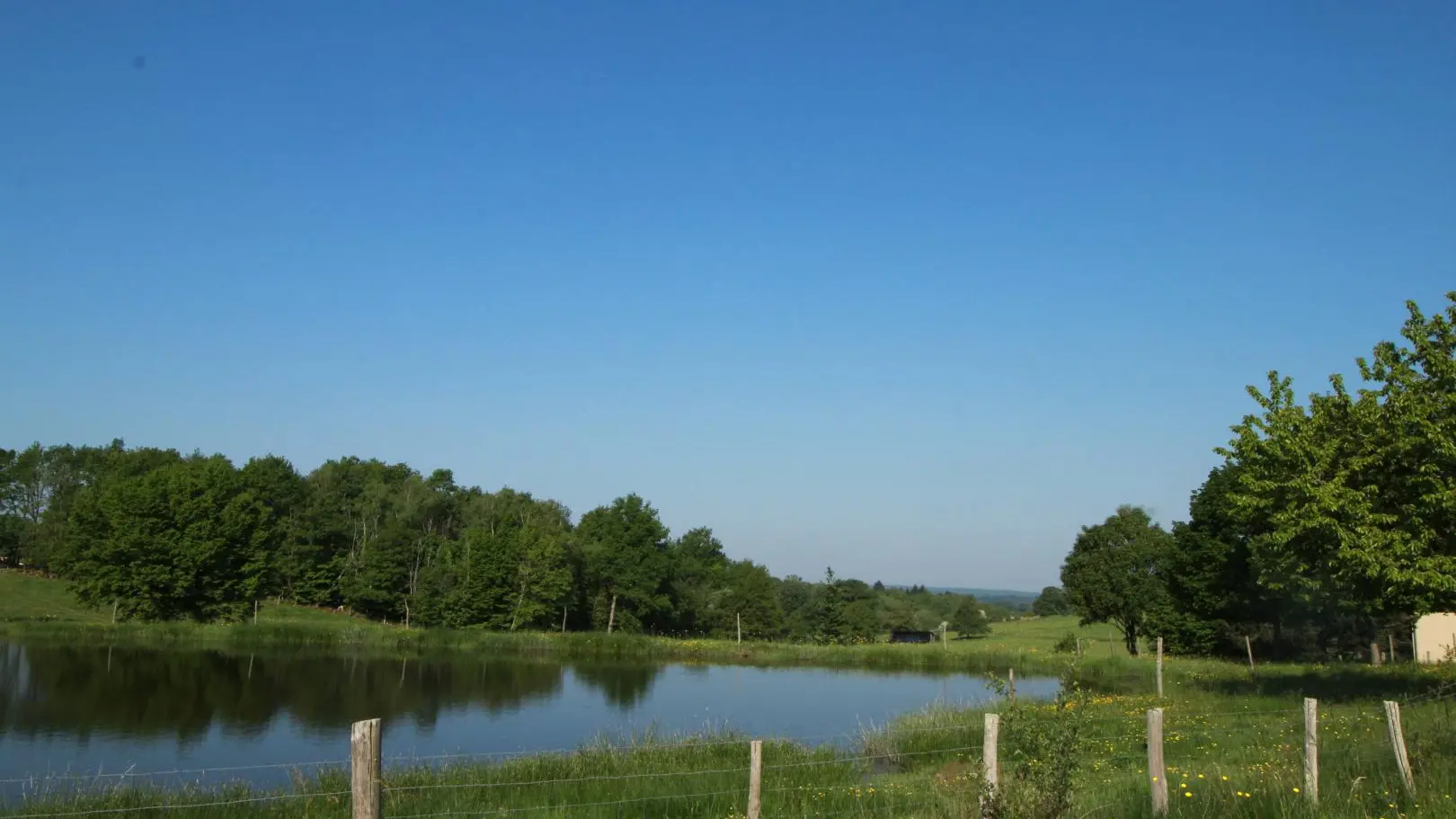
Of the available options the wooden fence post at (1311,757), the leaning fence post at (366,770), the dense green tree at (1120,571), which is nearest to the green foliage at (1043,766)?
the wooden fence post at (1311,757)

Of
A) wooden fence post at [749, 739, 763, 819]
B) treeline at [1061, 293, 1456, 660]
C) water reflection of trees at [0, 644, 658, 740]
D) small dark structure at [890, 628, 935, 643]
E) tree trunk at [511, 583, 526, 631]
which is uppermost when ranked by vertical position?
treeline at [1061, 293, 1456, 660]

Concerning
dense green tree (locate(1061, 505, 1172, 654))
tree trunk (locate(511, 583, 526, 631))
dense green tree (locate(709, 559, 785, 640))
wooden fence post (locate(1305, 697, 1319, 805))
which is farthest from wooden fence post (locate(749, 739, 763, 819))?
dense green tree (locate(709, 559, 785, 640))

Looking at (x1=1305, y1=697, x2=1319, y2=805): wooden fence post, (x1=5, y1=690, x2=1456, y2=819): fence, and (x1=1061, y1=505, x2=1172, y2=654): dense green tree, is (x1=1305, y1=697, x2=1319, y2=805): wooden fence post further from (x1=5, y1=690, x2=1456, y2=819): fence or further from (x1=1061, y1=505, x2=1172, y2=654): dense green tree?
(x1=1061, y1=505, x2=1172, y2=654): dense green tree

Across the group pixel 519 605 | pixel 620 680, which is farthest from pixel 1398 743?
pixel 519 605

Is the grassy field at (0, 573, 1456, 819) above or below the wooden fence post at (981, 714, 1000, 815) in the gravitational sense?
below

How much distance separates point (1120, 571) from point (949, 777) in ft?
110

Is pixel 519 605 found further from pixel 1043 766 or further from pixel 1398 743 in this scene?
pixel 1043 766

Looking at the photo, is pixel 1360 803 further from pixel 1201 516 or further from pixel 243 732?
pixel 1201 516

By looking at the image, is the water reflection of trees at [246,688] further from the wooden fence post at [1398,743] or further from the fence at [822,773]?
the wooden fence post at [1398,743]

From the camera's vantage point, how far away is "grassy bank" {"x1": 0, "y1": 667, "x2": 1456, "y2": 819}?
27.7ft

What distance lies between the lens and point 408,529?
70.0 meters

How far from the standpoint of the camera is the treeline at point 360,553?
192ft

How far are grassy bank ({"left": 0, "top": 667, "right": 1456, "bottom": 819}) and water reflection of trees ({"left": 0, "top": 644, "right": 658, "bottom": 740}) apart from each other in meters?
9.91

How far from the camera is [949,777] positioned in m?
14.7
